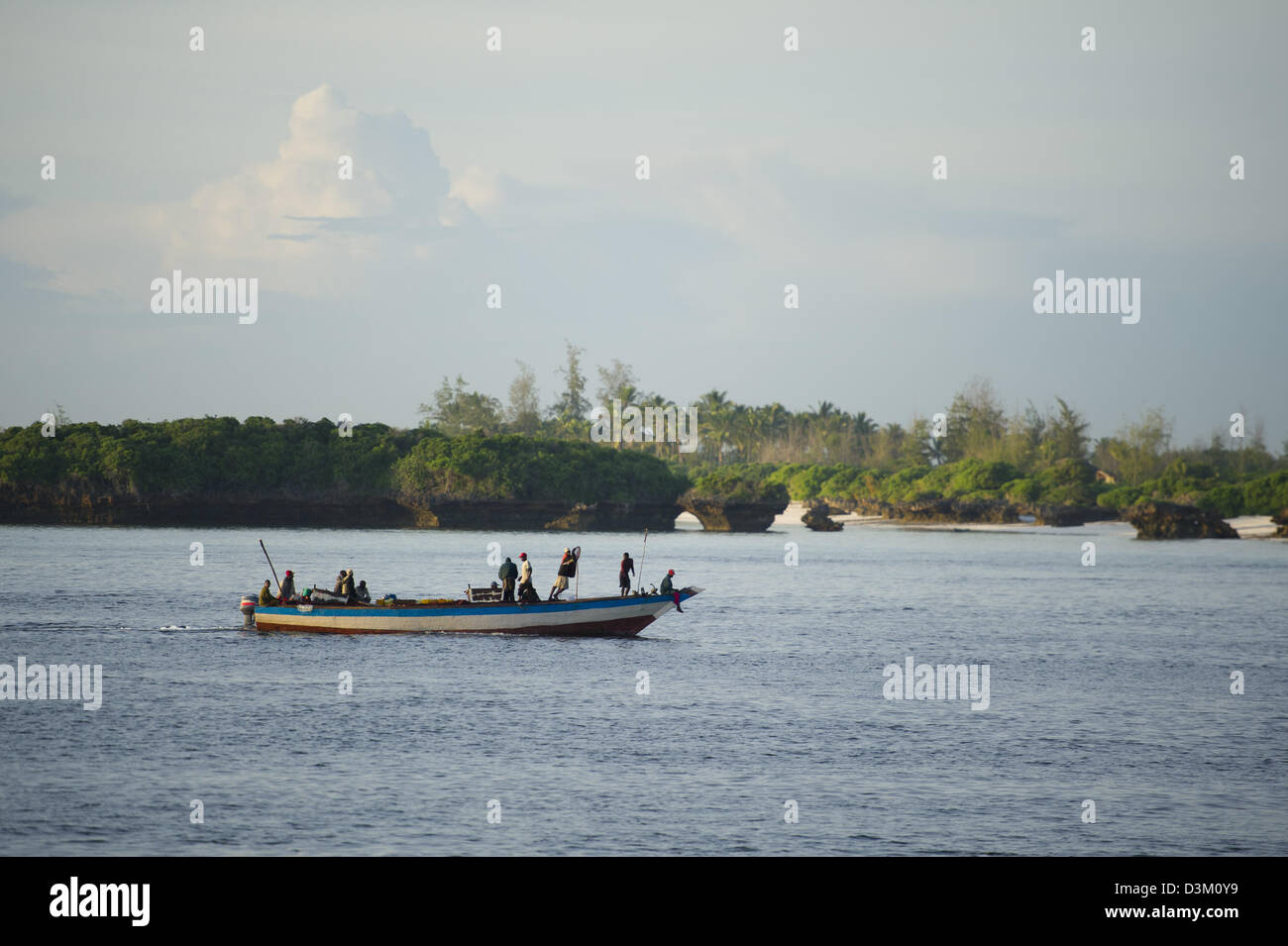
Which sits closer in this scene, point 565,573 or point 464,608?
point 464,608

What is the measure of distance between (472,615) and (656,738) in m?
14.4

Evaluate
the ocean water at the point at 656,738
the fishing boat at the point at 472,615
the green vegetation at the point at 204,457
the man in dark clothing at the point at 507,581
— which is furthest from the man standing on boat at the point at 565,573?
the green vegetation at the point at 204,457

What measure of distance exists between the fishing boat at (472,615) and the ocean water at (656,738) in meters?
0.86

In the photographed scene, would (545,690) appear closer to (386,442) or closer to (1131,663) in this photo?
(1131,663)

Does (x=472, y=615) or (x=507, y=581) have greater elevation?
(x=507, y=581)

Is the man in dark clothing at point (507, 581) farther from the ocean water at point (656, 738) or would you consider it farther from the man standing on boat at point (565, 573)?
the ocean water at point (656, 738)

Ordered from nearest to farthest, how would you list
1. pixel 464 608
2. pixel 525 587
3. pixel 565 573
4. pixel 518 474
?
pixel 464 608 → pixel 525 587 → pixel 565 573 → pixel 518 474

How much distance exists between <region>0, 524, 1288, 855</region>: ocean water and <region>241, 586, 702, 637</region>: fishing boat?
2.83 ft

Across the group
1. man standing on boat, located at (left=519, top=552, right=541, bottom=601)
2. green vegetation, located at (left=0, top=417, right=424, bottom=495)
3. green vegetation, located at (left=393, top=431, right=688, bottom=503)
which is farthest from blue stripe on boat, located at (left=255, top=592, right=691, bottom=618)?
green vegetation, located at (left=393, top=431, right=688, bottom=503)

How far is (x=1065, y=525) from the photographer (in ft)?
602

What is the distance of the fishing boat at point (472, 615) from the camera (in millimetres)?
41812

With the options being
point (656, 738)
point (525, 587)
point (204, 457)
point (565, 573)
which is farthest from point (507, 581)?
point (204, 457)

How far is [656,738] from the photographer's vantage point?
28938 millimetres

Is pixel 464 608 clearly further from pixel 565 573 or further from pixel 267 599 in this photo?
pixel 267 599
